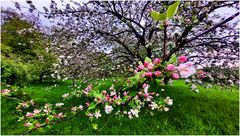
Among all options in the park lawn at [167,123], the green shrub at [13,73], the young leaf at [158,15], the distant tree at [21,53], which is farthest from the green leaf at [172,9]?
the green shrub at [13,73]

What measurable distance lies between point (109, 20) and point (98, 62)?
4.84ft

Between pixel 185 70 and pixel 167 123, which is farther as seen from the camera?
pixel 167 123

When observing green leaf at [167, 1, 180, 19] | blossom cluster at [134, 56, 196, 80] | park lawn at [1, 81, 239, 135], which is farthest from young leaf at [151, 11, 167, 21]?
park lawn at [1, 81, 239, 135]

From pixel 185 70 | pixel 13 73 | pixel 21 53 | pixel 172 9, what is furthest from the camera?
pixel 21 53

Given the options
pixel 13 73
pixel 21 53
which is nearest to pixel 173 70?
pixel 13 73

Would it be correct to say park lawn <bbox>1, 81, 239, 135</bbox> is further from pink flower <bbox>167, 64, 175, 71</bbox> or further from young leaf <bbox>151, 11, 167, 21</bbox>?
young leaf <bbox>151, 11, 167, 21</bbox>

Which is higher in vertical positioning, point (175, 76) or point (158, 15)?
point (158, 15)

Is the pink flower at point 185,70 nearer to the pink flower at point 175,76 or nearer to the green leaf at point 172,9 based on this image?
the pink flower at point 175,76

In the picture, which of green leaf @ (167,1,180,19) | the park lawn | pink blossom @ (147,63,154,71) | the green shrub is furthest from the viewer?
the green shrub

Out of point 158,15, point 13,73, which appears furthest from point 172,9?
point 13,73

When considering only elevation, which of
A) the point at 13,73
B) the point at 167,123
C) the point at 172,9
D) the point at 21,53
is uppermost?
the point at 21,53

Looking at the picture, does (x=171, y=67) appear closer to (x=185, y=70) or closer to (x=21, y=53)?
(x=185, y=70)

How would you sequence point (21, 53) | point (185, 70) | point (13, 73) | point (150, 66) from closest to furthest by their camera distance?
1. point (185, 70)
2. point (150, 66)
3. point (13, 73)
4. point (21, 53)

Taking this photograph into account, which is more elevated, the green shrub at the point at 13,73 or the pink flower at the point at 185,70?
the green shrub at the point at 13,73
